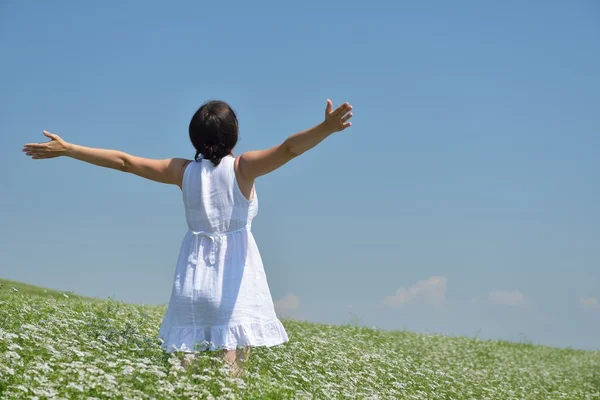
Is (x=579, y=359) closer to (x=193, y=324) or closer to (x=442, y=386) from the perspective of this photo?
(x=442, y=386)

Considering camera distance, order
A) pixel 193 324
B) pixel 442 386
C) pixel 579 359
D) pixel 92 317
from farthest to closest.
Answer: pixel 579 359 < pixel 442 386 < pixel 92 317 < pixel 193 324

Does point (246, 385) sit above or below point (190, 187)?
below

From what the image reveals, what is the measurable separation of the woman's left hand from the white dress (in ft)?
5.41

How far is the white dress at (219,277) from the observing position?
6.96m

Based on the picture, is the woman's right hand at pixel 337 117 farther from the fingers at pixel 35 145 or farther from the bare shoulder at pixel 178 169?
the fingers at pixel 35 145

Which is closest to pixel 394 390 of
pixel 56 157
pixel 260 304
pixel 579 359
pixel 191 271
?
pixel 260 304

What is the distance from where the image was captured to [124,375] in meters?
6.53

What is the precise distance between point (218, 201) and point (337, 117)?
158 centimetres

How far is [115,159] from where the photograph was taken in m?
7.75

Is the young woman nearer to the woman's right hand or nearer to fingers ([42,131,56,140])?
the woman's right hand

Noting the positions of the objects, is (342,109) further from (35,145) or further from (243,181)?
(35,145)

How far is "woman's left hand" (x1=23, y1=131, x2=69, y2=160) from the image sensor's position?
25.8 ft

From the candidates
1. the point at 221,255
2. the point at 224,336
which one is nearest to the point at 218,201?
the point at 221,255

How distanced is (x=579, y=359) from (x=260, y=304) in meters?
18.7
